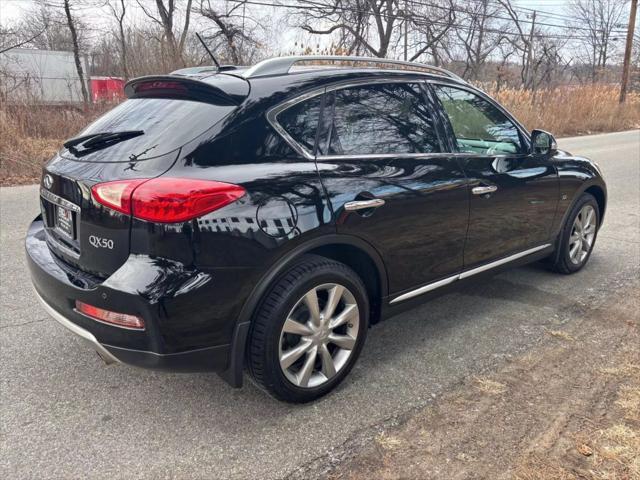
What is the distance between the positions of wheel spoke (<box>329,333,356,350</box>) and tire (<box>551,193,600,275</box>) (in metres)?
2.63

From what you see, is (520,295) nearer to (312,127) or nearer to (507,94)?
(312,127)

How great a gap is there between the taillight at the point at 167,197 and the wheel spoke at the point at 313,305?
25.4 inches

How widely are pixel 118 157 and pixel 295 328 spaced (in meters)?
1.20

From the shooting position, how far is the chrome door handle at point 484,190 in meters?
3.54

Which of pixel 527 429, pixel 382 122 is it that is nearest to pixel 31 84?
pixel 382 122

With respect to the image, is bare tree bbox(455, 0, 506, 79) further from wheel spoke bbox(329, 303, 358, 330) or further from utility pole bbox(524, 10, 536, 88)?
wheel spoke bbox(329, 303, 358, 330)

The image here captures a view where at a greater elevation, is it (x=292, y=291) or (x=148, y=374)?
(x=292, y=291)

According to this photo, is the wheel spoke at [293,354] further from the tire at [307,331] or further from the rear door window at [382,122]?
the rear door window at [382,122]

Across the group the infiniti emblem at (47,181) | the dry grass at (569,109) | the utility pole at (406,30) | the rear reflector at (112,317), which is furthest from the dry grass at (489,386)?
the utility pole at (406,30)

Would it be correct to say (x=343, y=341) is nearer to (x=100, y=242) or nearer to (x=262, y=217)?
(x=262, y=217)

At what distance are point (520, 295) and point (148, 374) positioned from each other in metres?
3.02

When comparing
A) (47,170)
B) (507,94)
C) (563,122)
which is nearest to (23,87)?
Answer: (47,170)

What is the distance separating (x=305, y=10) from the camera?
93.0ft

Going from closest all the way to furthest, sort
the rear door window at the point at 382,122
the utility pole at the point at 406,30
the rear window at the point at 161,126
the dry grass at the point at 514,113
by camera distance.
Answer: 1. the rear window at the point at 161,126
2. the rear door window at the point at 382,122
3. the dry grass at the point at 514,113
4. the utility pole at the point at 406,30
